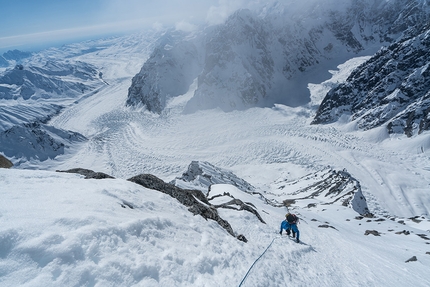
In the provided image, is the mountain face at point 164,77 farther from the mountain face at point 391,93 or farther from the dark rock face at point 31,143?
the mountain face at point 391,93

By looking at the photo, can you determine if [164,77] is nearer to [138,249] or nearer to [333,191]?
[333,191]

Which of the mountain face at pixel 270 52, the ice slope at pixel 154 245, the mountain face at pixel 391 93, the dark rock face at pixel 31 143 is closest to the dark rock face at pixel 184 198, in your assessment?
the ice slope at pixel 154 245

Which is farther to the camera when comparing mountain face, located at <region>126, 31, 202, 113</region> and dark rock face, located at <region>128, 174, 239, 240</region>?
mountain face, located at <region>126, 31, 202, 113</region>

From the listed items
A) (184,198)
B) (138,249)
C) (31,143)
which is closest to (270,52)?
(31,143)

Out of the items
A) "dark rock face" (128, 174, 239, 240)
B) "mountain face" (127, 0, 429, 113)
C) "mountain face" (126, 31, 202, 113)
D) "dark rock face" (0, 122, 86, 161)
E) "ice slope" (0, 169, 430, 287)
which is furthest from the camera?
"mountain face" (126, 31, 202, 113)

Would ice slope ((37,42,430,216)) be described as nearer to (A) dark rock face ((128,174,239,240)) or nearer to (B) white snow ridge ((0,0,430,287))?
(B) white snow ridge ((0,0,430,287))

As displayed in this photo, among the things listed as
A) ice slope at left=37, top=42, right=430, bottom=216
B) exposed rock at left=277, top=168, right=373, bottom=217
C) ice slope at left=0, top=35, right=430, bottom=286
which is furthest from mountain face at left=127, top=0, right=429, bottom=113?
ice slope at left=0, top=35, right=430, bottom=286

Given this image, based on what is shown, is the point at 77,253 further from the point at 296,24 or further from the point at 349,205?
the point at 296,24

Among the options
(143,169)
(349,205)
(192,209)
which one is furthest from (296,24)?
(192,209)
